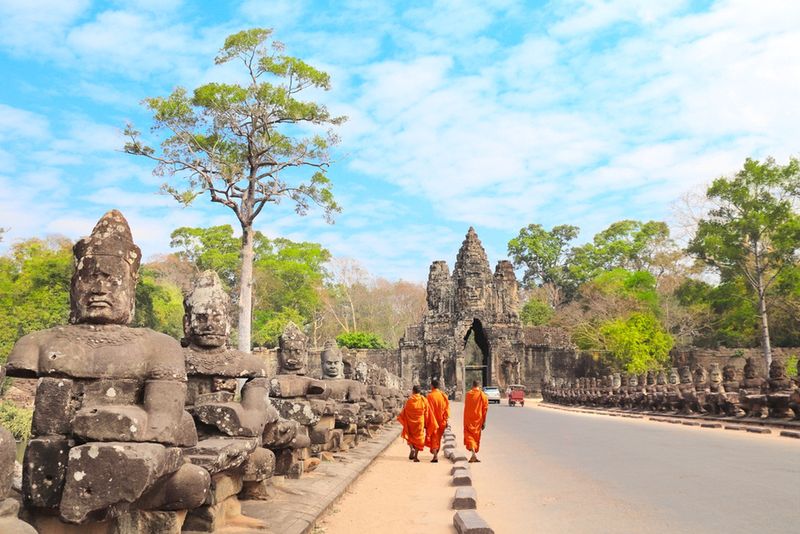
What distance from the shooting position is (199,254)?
54875 millimetres

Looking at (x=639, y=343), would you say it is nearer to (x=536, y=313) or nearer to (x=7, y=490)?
(x=536, y=313)

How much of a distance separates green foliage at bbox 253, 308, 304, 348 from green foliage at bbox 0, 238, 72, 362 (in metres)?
22.6

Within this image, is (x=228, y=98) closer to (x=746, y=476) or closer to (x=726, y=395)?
(x=726, y=395)

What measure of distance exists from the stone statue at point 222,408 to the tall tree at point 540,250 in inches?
2759

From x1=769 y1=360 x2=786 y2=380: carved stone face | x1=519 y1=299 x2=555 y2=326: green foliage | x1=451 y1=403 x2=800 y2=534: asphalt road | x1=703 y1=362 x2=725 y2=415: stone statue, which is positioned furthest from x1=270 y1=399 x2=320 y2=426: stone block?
x1=519 y1=299 x2=555 y2=326: green foliage

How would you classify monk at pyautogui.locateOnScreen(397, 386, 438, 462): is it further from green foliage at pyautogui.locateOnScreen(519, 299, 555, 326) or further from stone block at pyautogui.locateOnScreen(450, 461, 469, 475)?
green foliage at pyautogui.locateOnScreen(519, 299, 555, 326)

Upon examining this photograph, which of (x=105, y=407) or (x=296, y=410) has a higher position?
(x=105, y=407)

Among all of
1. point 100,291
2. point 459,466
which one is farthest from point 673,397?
point 100,291

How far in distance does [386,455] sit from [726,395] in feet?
35.9

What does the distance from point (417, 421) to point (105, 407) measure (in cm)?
906

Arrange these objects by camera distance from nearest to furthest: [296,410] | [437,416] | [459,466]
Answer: [296,410], [459,466], [437,416]

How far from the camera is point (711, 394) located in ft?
63.6

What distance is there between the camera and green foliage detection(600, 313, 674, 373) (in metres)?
39.1

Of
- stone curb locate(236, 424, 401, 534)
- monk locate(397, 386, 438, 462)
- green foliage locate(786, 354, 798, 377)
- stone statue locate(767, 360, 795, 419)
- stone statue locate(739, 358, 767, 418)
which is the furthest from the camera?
green foliage locate(786, 354, 798, 377)
